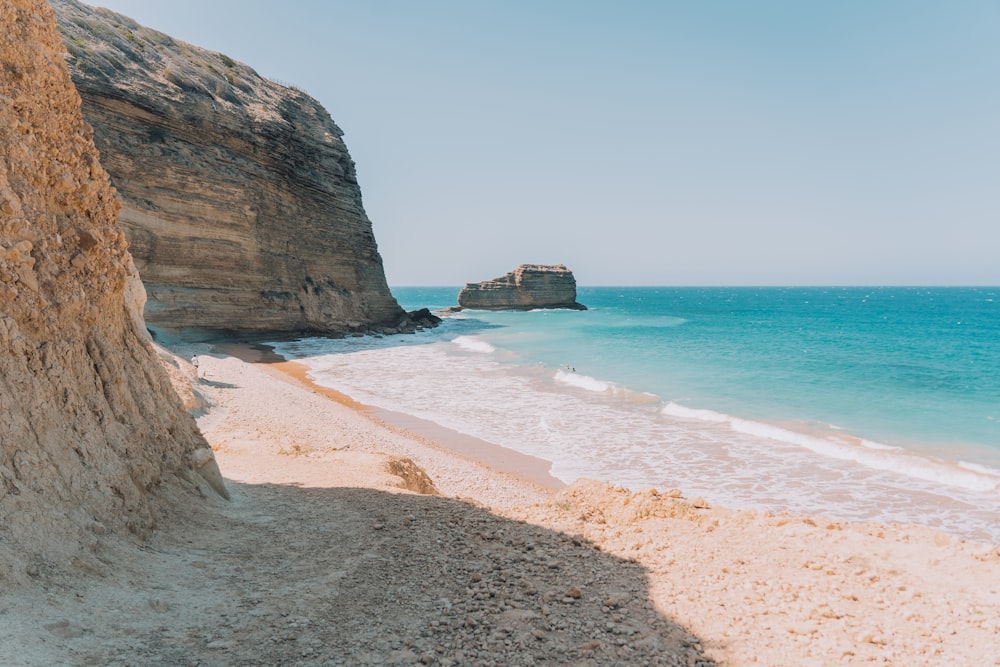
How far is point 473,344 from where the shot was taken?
4159cm

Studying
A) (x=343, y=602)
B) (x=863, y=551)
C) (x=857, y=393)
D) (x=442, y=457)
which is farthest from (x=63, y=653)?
(x=857, y=393)

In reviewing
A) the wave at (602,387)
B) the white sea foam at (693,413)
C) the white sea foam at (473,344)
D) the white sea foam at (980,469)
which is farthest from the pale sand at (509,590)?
the white sea foam at (473,344)

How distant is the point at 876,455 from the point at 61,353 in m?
17.1

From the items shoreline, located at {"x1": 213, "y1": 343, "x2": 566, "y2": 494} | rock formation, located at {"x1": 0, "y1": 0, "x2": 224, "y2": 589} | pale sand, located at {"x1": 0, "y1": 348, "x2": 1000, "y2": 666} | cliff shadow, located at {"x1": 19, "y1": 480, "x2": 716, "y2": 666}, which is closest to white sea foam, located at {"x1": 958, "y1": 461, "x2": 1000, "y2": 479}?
pale sand, located at {"x1": 0, "y1": 348, "x2": 1000, "y2": 666}

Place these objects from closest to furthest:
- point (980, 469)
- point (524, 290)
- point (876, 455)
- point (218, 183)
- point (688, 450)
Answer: point (980, 469) → point (876, 455) → point (688, 450) → point (218, 183) → point (524, 290)

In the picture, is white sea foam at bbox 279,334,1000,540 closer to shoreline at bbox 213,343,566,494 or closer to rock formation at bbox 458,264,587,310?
shoreline at bbox 213,343,566,494

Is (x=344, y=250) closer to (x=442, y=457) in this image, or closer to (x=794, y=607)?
(x=442, y=457)

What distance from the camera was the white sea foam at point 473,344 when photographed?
3809 centimetres

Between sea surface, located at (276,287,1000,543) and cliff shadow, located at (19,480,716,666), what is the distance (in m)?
7.19

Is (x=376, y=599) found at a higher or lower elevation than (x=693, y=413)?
higher

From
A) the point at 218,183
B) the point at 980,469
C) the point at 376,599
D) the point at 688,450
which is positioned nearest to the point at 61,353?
the point at 376,599

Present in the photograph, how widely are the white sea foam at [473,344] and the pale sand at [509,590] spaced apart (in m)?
30.0

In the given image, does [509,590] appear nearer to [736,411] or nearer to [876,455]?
[876,455]

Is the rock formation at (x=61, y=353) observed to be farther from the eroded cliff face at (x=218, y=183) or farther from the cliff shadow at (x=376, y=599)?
the eroded cliff face at (x=218, y=183)
